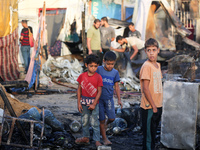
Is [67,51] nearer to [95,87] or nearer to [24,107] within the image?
[24,107]

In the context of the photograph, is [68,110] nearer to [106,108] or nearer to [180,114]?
[106,108]

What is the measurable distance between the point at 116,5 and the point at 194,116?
36.7 feet

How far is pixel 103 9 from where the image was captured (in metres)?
13.7

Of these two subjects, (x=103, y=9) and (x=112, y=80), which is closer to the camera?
(x=112, y=80)

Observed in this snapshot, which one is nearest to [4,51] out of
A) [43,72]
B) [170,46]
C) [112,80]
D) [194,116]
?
[43,72]

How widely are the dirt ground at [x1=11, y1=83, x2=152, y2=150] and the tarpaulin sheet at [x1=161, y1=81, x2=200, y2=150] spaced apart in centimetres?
50

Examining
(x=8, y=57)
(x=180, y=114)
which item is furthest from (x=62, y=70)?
(x=180, y=114)

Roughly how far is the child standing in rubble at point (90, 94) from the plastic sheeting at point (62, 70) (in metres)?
5.66

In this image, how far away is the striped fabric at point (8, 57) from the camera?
7.82 meters

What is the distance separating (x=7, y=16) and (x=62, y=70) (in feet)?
11.7

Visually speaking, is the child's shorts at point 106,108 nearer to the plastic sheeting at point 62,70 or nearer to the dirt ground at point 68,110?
the dirt ground at point 68,110

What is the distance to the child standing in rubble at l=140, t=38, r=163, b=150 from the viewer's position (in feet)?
9.70

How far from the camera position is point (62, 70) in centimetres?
1015

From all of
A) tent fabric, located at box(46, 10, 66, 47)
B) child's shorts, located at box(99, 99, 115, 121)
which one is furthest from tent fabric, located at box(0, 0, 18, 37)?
tent fabric, located at box(46, 10, 66, 47)
